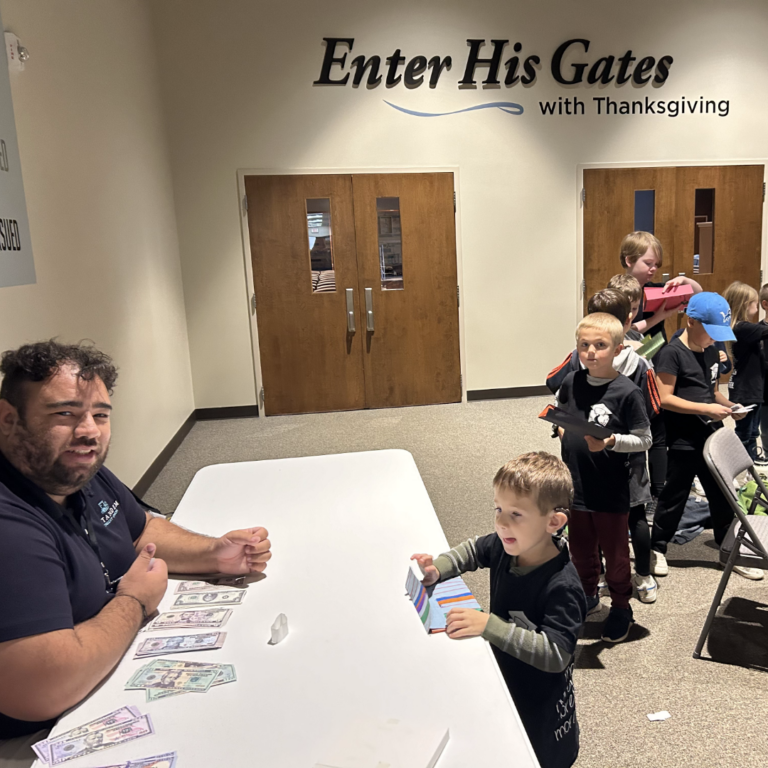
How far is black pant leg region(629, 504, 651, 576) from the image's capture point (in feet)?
8.53

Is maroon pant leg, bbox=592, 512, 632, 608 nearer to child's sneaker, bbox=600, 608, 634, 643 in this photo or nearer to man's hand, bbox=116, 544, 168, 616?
child's sneaker, bbox=600, 608, 634, 643

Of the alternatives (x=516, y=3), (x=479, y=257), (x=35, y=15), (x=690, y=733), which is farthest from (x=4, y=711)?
(x=516, y=3)

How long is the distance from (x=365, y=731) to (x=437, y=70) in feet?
19.4

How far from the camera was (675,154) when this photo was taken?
6168mm

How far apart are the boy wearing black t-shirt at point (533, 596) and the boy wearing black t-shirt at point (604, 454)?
0.86m

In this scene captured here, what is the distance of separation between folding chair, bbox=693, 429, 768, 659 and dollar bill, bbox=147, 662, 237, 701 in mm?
1689

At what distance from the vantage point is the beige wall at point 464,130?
18.6ft

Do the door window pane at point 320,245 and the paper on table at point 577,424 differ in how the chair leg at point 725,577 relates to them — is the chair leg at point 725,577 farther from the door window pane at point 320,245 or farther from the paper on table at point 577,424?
the door window pane at point 320,245

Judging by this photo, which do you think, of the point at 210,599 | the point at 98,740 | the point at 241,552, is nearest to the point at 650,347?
the point at 241,552

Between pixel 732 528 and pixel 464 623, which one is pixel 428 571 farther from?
pixel 732 528

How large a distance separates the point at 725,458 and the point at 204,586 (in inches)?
71.6

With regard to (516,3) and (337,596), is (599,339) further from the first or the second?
(516,3)

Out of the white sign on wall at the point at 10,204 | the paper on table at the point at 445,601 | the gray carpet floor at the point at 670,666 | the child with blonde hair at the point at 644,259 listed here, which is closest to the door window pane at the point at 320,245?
the gray carpet floor at the point at 670,666

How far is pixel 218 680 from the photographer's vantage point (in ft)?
3.60
